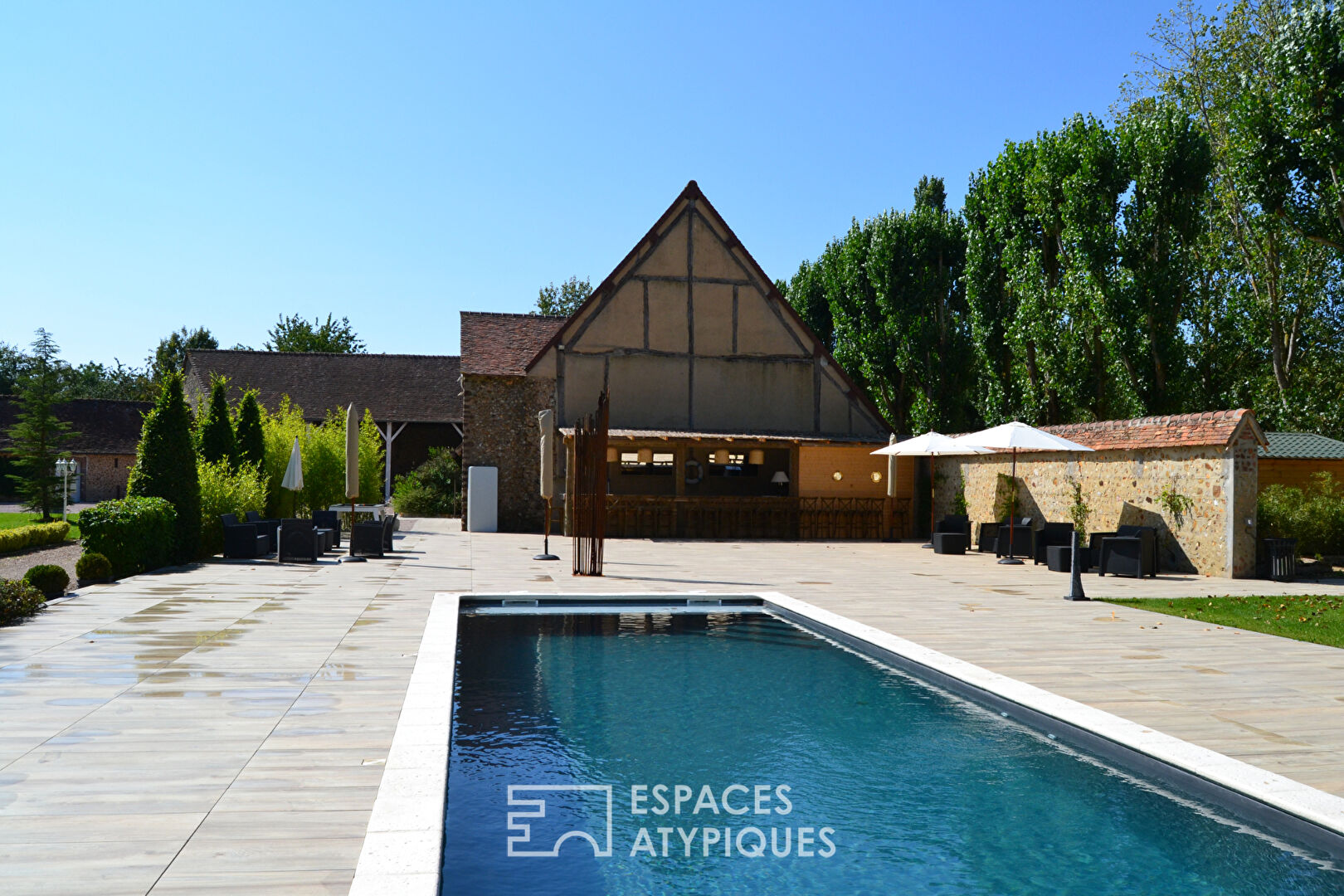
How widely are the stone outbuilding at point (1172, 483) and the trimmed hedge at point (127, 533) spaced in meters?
14.4

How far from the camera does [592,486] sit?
587 inches

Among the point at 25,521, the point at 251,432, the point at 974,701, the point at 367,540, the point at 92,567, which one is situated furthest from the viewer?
the point at 25,521

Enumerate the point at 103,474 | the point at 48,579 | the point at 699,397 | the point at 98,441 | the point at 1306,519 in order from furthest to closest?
the point at 98,441, the point at 103,474, the point at 699,397, the point at 1306,519, the point at 48,579

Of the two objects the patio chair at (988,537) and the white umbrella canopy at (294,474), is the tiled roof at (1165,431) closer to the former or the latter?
the patio chair at (988,537)

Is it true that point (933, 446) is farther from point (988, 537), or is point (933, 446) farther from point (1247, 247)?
point (1247, 247)

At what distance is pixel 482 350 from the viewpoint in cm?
2581

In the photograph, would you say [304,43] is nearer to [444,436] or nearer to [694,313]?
[694,313]

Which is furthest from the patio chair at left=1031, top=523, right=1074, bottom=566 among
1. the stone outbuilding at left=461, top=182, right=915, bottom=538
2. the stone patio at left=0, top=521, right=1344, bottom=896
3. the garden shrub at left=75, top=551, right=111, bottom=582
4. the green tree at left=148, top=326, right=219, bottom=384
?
the green tree at left=148, top=326, right=219, bottom=384

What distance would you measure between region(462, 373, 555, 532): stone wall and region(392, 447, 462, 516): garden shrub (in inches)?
289

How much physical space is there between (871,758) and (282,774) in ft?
10.5

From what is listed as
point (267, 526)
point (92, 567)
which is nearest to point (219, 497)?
point (267, 526)

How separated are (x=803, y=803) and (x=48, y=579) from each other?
8.92 m

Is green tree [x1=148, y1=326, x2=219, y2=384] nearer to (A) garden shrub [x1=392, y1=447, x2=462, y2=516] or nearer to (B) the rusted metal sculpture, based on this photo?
(A) garden shrub [x1=392, y1=447, x2=462, y2=516]

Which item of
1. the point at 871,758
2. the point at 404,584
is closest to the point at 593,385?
the point at 404,584
